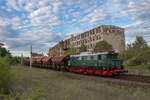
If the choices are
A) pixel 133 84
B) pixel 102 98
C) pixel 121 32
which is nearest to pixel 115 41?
pixel 121 32

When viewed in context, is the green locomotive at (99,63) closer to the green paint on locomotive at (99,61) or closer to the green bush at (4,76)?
the green paint on locomotive at (99,61)

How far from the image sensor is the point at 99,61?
1816 centimetres

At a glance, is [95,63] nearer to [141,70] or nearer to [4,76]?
[4,76]

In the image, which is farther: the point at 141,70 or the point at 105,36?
the point at 105,36

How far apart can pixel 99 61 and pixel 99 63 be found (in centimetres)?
26

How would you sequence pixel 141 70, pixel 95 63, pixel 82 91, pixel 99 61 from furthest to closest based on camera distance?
pixel 141 70 < pixel 95 63 < pixel 99 61 < pixel 82 91

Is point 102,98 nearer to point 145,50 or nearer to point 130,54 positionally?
point 145,50

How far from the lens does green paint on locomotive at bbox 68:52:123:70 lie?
1656cm

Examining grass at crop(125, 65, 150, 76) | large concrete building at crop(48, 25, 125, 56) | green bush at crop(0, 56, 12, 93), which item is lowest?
grass at crop(125, 65, 150, 76)

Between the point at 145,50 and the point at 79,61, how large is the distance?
17.4 m

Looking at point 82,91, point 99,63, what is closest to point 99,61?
point 99,63

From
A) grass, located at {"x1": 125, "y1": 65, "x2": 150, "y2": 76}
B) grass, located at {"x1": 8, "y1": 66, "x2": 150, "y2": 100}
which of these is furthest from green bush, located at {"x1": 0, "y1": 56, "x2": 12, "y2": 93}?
grass, located at {"x1": 125, "y1": 65, "x2": 150, "y2": 76}

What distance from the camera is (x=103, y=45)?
50406 mm

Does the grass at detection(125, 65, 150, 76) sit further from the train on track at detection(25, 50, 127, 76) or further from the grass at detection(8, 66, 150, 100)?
the grass at detection(8, 66, 150, 100)
